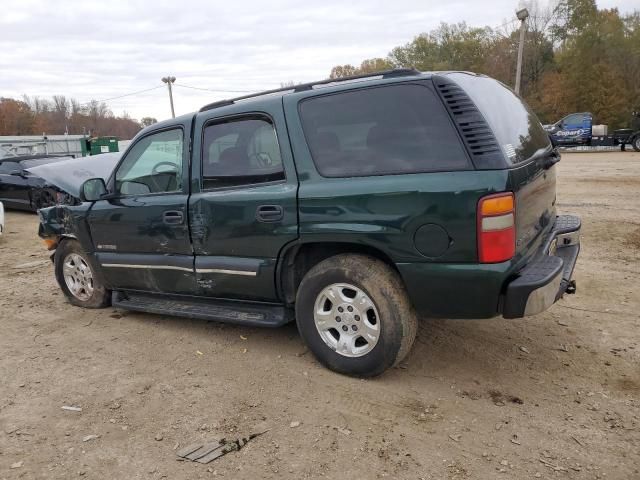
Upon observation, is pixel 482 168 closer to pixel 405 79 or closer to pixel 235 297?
pixel 405 79

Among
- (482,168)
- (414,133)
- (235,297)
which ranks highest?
(414,133)

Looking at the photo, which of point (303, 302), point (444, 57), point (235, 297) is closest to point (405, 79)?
point (303, 302)

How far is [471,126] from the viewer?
9.64 ft

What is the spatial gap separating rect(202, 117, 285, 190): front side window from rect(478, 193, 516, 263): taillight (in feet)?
4.58

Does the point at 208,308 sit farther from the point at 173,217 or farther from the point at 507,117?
the point at 507,117

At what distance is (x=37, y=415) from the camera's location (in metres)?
3.25

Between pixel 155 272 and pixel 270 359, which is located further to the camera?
pixel 155 272

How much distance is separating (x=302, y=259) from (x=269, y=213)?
0.43 meters

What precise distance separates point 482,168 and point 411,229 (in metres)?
0.53

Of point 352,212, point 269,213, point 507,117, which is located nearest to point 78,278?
point 269,213

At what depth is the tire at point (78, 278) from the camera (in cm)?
513

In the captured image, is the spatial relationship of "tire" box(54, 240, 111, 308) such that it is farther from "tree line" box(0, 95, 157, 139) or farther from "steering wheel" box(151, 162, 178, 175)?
"tree line" box(0, 95, 157, 139)

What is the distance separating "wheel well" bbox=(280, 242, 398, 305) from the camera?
137 inches

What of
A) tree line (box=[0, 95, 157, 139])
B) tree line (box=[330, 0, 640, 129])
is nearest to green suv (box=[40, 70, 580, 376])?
tree line (box=[330, 0, 640, 129])
